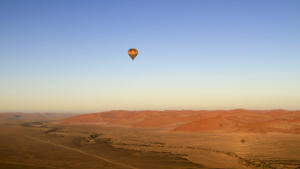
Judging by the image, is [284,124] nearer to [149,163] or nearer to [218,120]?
[218,120]

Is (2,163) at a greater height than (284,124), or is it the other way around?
(284,124)

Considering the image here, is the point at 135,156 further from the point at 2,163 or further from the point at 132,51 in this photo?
the point at 132,51

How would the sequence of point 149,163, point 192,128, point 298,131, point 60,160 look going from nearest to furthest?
1. point 149,163
2. point 60,160
3. point 298,131
4. point 192,128

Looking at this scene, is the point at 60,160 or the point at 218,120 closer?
the point at 60,160

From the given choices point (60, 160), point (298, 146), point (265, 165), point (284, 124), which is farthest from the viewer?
point (284, 124)

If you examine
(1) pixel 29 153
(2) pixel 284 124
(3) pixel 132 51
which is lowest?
(1) pixel 29 153

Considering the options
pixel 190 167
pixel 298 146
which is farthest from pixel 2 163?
pixel 298 146

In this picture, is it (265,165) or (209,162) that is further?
Answer: (209,162)

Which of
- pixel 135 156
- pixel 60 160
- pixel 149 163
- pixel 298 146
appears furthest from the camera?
pixel 298 146

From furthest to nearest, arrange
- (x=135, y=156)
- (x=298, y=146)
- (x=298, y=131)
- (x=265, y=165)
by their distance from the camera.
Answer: (x=298, y=131)
(x=298, y=146)
(x=135, y=156)
(x=265, y=165)

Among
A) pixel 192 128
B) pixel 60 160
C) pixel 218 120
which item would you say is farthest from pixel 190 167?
pixel 218 120
